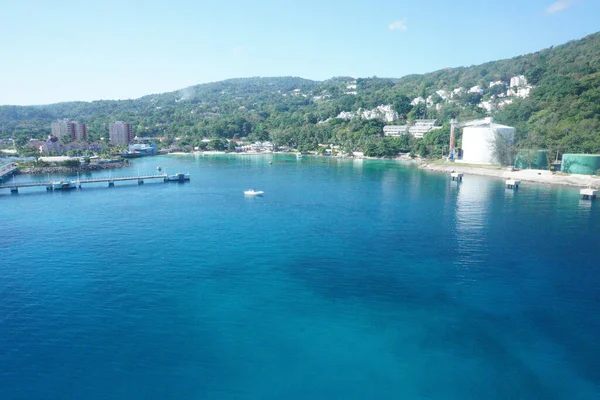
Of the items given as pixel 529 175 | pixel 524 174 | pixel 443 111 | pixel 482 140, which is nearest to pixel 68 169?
pixel 482 140

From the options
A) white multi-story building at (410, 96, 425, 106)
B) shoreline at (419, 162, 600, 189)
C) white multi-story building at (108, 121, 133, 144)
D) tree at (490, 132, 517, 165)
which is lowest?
shoreline at (419, 162, 600, 189)

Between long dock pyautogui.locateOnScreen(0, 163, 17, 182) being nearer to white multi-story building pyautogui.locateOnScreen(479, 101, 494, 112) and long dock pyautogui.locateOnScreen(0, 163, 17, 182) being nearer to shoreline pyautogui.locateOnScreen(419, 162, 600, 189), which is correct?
shoreline pyautogui.locateOnScreen(419, 162, 600, 189)

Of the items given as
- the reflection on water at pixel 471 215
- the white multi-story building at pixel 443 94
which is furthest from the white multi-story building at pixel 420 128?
the reflection on water at pixel 471 215

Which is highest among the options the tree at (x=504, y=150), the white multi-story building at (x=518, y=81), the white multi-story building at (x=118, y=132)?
the white multi-story building at (x=518, y=81)

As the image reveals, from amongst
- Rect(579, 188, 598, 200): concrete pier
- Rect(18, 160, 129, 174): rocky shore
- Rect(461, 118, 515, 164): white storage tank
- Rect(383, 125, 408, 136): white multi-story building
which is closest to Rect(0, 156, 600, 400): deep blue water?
Rect(579, 188, 598, 200): concrete pier

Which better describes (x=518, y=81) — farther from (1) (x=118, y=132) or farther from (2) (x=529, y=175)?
(1) (x=118, y=132)

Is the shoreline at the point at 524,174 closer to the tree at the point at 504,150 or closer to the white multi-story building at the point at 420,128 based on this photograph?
the tree at the point at 504,150
